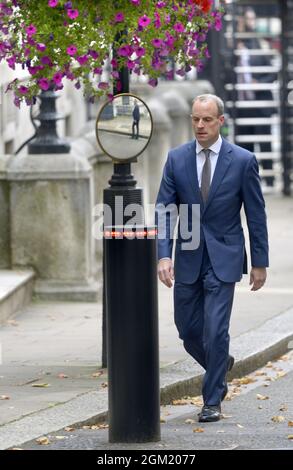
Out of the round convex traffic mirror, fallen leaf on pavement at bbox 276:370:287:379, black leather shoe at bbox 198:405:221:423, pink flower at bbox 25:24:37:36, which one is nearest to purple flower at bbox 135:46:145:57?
the round convex traffic mirror

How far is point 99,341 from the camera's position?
39.0 ft

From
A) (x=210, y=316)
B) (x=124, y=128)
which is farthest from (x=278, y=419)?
(x=124, y=128)

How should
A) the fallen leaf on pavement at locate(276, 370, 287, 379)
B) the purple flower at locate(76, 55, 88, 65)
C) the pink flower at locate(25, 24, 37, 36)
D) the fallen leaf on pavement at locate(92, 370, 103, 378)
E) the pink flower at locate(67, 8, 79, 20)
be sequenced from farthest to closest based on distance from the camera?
the fallen leaf on pavement at locate(276, 370, 287, 379)
the fallen leaf on pavement at locate(92, 370, 103, 378)
the purple flower at locate(76, 55, 88, 65)
the pink flower at locate(25, 24, 37, 36)
the pink flower at locate(67, 8, 79, 20)

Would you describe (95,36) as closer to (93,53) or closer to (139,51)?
(93,53)

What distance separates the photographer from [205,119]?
9.11 meters

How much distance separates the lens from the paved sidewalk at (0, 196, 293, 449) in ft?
29.5

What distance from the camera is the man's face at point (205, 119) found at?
29.8 feet

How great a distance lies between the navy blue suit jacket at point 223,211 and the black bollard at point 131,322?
947 mm

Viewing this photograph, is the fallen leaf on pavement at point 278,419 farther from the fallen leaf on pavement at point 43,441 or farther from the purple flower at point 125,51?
the purple flower at point 125,51

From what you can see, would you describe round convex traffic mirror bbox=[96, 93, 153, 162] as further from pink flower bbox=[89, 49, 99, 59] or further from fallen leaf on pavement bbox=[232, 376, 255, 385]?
fallen leaf on pavement bbox=[232, 376, 255, 385]

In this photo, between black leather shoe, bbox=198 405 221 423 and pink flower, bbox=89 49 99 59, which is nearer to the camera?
black leather shoe, bbox=198 405 221 423

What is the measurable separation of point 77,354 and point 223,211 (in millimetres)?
2469

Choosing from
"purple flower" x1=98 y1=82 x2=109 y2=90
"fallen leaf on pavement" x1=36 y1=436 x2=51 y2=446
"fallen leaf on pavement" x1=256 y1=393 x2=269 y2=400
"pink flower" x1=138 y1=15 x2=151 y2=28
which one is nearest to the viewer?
"fallen leaf on pavement" x1=36 y1=436 x2=51 y2=446

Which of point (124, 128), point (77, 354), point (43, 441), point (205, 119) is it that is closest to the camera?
point (43, 441)
